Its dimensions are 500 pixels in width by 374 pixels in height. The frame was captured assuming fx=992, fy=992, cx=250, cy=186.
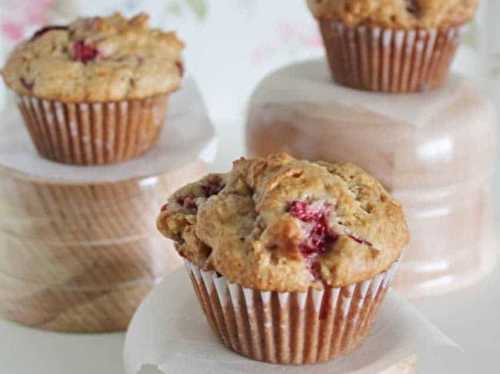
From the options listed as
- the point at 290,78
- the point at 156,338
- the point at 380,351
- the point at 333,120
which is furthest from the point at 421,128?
the point at 156,338

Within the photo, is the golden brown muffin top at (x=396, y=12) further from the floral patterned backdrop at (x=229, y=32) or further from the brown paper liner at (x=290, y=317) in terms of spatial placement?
the floral patterned backdrop at (x=229, y=32)

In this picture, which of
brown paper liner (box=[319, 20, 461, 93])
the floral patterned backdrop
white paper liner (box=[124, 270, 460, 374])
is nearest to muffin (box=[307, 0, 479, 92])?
brown paper liner (box=[319, 20, 461, 93])

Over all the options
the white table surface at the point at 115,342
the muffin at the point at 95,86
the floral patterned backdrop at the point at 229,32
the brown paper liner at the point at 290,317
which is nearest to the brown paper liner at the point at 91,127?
the muffin at the point at 95,86

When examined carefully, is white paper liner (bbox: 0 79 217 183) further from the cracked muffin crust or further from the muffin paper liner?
the cracked muffin crust

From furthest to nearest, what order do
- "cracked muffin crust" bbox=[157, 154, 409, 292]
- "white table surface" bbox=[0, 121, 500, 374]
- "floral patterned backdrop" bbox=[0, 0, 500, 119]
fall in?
1. "floral patterned backdrop" bbox=[0, 0, 500, 119]
2. "white table surface" bbox=[0, 121, 500, 374]
3. "cracked muffin crust" bbox=[157, 154, 409, 292]

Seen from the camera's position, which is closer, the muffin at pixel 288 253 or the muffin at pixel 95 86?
the muffin at pixel 288 253

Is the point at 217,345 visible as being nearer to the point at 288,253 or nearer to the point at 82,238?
the point at 288,253
